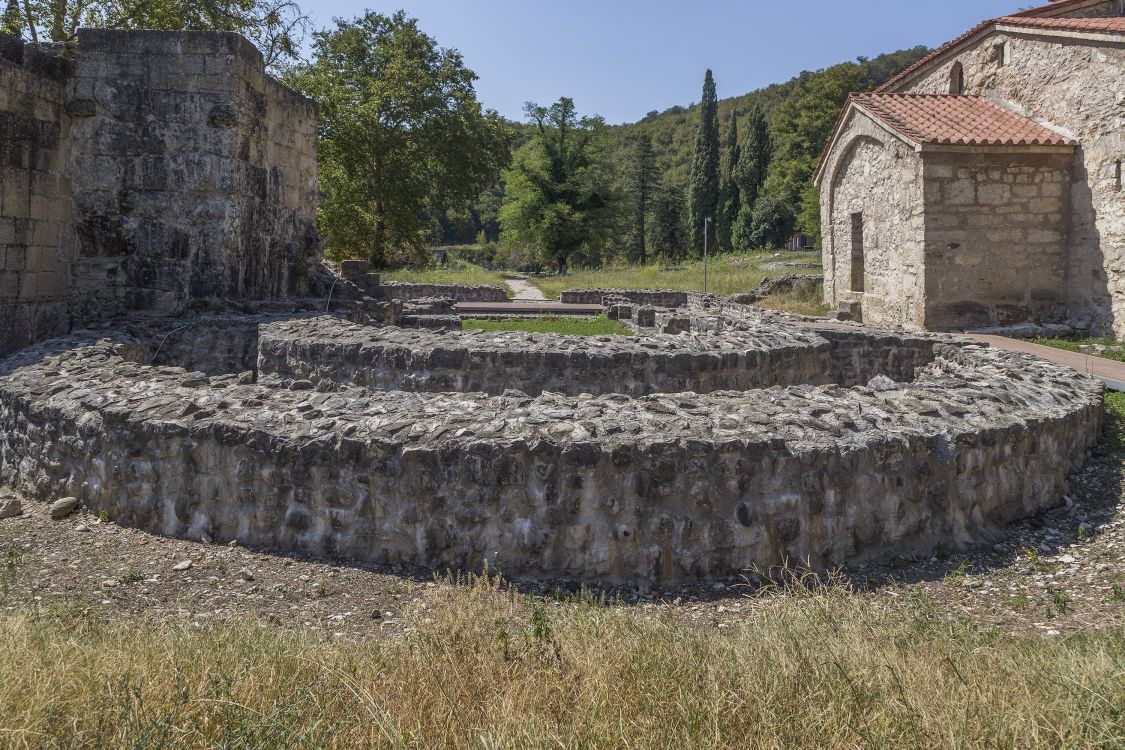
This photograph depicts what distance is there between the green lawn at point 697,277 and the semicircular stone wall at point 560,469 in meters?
19.5

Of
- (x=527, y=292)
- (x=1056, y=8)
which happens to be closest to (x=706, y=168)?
(x=527, y=292)

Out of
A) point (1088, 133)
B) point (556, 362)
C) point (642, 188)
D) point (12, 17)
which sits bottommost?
point (556, 362)

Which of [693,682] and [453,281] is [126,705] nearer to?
[693,682]

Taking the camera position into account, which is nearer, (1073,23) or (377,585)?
(377,585)

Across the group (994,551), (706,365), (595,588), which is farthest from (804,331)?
(595,588)

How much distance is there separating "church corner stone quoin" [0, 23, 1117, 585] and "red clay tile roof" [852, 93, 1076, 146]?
219 inches

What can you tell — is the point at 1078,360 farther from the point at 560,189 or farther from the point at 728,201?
the point at 728,201

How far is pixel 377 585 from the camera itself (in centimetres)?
433

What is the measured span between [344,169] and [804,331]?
28.5 metres

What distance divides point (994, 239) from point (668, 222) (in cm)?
4283

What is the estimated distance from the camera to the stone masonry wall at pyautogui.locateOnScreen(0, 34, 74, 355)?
32.5 ft

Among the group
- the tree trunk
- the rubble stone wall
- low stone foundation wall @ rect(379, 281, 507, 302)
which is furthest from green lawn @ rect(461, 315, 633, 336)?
the tree trunk

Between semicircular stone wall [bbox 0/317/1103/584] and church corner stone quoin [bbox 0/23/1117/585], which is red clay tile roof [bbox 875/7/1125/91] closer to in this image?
church corner stone quoin [bbox 0/23/1117/585]

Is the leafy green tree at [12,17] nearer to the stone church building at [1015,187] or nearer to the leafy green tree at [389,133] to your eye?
the leafy green tree at [389,133]
